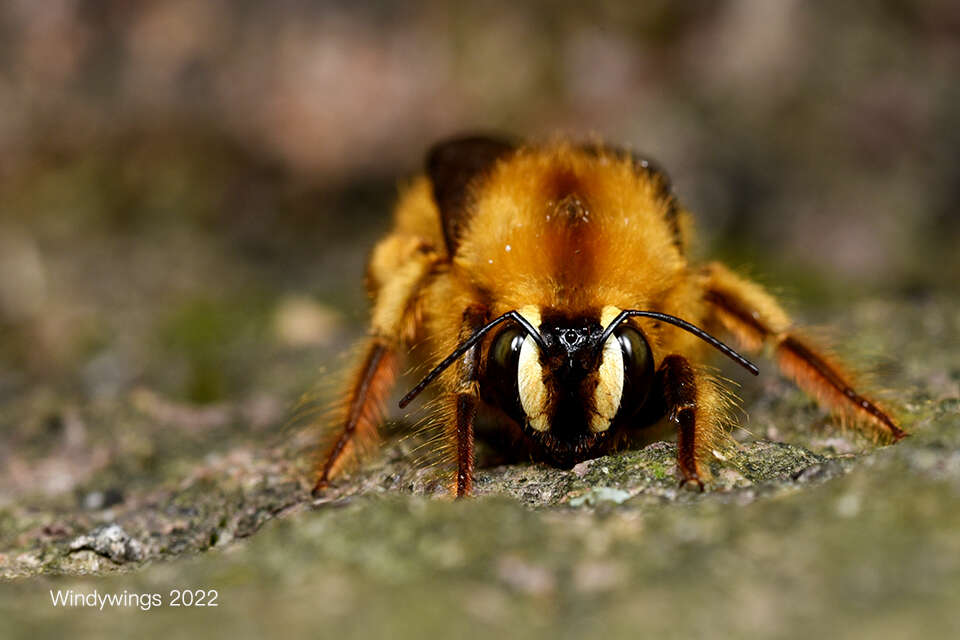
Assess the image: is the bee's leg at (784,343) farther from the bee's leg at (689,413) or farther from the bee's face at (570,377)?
the bee's face at (570,377)

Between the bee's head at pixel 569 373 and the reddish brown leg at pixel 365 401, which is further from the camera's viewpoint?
the reddish brown leg at pixel 365 401

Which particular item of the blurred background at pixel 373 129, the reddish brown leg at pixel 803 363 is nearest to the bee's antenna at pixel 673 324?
the reddish brown leg at pixel 803 363

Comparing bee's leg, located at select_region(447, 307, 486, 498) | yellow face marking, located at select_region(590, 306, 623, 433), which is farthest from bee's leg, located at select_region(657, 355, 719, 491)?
bee's leg, located at select_region(447, 307, 486, 498)

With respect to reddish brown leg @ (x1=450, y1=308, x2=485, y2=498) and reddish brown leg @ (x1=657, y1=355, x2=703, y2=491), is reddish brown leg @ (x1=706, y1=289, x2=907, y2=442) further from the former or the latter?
reddish brown leg @ (x1=450, y1=308, x2=485, y2=498)

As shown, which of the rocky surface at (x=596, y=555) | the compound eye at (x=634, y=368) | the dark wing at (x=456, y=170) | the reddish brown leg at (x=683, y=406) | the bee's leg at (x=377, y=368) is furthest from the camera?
the dark wing at (x=456, y=170)

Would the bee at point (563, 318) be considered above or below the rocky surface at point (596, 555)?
above

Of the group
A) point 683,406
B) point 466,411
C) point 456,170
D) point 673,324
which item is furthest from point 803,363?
point 456,170

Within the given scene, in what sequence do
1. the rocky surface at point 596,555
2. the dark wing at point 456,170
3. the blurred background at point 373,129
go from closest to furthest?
the rocky surface at point 596,555 → the dark wing at point 456,170 → the blurred background at point 373,129

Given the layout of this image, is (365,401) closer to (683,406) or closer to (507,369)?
(507,369)

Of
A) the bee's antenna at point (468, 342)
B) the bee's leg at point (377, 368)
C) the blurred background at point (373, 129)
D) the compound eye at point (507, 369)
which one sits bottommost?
the compound eye at point (507, 369)
